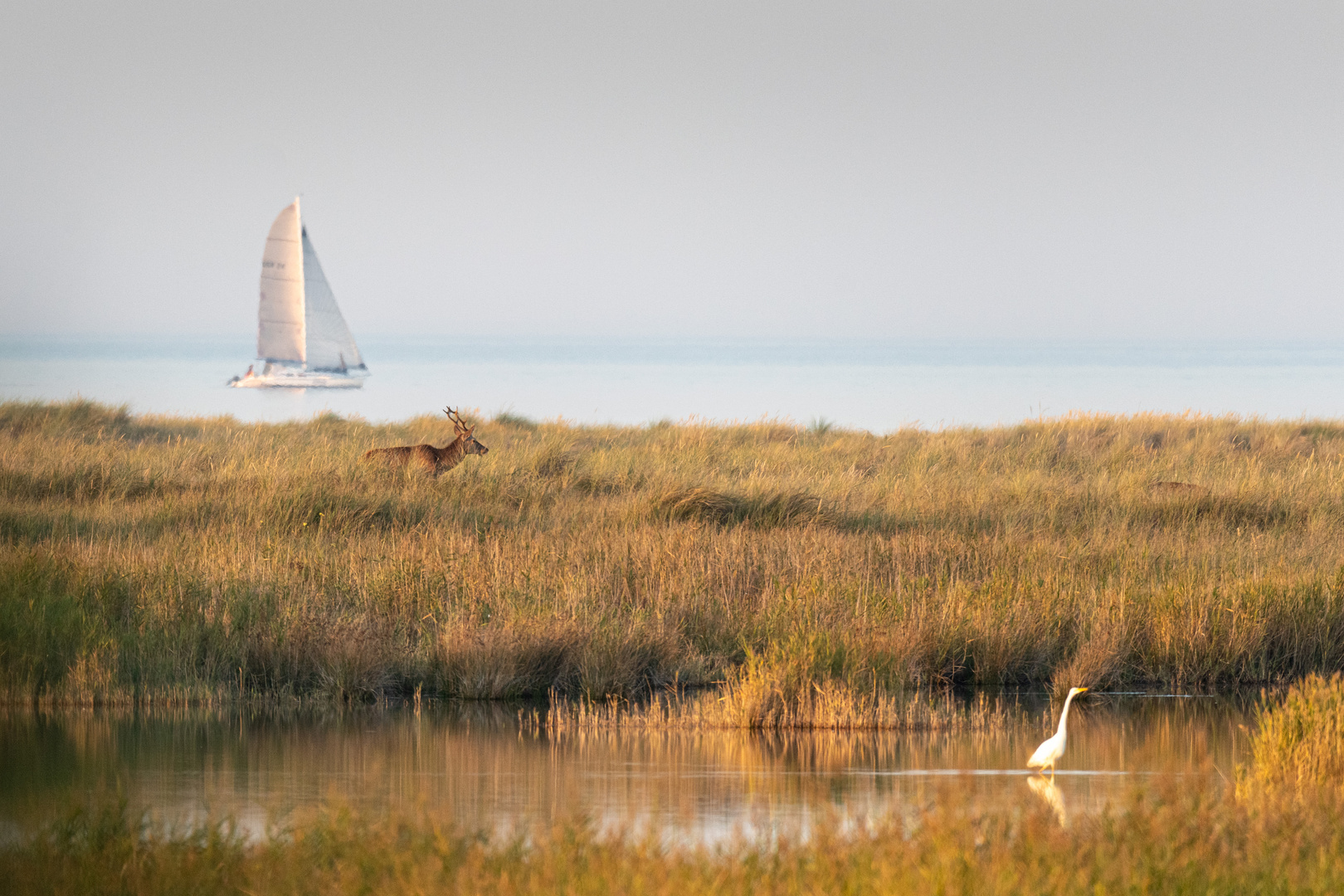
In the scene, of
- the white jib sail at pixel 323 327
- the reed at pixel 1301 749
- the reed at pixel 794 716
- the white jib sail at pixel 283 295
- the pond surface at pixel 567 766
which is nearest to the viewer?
the pond surface at pixel 567 766

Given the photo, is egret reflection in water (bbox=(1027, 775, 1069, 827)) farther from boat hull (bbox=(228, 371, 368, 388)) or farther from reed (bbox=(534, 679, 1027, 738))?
boat hull (bbox=(228, 371, 368, 388))

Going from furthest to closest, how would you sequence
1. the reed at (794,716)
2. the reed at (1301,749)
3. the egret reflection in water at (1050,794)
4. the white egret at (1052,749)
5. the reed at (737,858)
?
the reed at (794,716) < the white egret at (1052,749) < the reed at (1301,749) < the egret reflection in water at (1050,794) < the reed at (737,858)

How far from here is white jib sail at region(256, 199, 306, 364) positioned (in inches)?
2456

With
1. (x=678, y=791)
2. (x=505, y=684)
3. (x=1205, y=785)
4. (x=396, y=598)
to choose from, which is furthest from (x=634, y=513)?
(x=1205, y=785)

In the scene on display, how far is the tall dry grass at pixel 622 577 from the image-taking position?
11273 millimetres

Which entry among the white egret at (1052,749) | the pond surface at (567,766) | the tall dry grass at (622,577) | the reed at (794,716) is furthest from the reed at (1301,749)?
the tall dry grass at (622,577)

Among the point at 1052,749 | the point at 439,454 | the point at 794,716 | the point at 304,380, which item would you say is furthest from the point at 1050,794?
the point at 304,380

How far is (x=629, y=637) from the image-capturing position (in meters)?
11.4

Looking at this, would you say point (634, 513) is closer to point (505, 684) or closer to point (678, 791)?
point (505, 684)

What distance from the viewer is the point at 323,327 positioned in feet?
224

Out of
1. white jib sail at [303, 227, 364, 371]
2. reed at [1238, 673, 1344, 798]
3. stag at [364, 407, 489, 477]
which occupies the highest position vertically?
white jib sail at [303, 227, 364, 371]

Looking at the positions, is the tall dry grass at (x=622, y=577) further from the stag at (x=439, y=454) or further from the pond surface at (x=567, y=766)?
the pond surface at (x=567, y=766)

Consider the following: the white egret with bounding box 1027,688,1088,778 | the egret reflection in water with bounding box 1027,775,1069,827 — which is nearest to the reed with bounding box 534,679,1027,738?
the egret reflection in water with bounding box 1027,775,1069,827

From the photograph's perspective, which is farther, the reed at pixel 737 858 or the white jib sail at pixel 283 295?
the white jib sail at pixel 283 295
